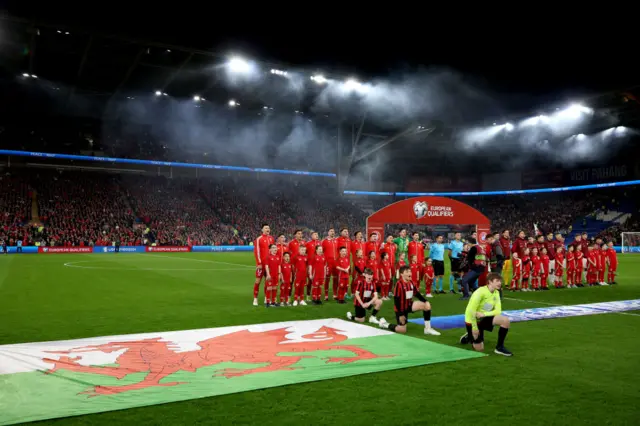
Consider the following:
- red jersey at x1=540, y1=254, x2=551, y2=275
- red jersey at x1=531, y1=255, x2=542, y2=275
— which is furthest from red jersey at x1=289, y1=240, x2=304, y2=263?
red jersey at x1=540, y1=254, x2=551, y2=275

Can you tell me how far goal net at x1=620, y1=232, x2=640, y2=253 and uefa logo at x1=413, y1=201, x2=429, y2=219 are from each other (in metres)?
35.4

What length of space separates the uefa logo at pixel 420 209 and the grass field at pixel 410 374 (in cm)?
278

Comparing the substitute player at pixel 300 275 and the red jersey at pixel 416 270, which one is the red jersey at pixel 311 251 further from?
the red jersey at pixel 416 270

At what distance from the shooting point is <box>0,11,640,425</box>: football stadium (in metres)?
5.44

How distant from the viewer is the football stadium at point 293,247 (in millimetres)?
5441

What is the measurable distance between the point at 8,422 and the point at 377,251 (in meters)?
10.5

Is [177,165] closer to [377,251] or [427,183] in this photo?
[427,183]

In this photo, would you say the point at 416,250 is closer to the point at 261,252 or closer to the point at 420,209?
the point at 420,209

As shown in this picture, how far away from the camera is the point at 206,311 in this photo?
36.3ft

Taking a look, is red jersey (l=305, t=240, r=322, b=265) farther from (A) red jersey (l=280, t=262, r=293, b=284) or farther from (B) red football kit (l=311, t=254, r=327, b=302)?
(A) red jersey (l=280, t=262, r=293, b=284)

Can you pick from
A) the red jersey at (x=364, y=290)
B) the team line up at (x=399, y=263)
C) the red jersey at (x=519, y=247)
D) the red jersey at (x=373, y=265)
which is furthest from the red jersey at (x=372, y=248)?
the red jersey at (x=519, y=247)

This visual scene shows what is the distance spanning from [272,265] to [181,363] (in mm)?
5314

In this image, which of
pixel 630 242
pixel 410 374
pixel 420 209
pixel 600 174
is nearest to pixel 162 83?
pixel 420 209

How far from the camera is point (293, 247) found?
1261 centimetres
